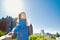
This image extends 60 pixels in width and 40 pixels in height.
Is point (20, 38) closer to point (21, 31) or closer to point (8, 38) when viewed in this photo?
point (21, 31)

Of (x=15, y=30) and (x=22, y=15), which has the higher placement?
(x=22, y=15)

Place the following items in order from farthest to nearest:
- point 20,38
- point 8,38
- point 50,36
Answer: point 50,36
point 20,38
point 8,38

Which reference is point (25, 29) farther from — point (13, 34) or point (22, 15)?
point (13, 34)

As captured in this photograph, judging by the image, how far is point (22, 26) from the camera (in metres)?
1.57

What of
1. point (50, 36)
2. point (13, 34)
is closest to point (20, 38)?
point (13, 34)

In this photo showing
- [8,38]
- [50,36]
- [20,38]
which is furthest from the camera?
[50,36]

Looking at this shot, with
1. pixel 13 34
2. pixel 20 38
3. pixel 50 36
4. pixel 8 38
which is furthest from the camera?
pixel 50 36

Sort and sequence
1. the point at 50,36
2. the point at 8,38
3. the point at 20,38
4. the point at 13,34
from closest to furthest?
the point at 8,38, the point at 13,34, the point at 20,38, the point at 50,36

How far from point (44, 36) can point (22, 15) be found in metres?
8.82

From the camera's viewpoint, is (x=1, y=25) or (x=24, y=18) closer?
(x=24, y=18)

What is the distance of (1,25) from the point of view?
10.1m

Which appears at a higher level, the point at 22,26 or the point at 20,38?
the point at 22,26

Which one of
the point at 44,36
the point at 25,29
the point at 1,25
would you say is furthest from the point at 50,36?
the point at 25,29

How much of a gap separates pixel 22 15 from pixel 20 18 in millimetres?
32
